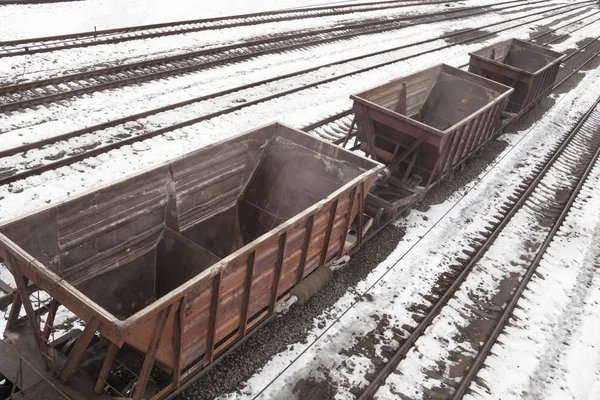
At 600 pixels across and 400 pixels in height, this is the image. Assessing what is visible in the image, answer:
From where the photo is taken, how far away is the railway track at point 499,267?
22.9 ft

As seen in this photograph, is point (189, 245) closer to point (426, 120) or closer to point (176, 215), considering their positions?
point (176, 215)

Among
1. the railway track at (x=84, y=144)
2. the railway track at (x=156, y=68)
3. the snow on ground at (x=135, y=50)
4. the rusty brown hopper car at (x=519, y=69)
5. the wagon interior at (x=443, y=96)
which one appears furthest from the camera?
the rusty brown hopper car at (x=519, y=69)

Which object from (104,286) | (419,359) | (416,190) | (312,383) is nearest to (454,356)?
(419,359)

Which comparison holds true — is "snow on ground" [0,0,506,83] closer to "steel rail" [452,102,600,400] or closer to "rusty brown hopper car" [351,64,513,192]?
"rusty brown hopper car" [351,64,513,192]

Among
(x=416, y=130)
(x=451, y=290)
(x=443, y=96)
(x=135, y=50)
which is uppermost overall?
(x=416, y=130)

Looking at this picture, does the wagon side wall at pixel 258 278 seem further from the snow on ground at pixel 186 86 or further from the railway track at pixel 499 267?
the snow on ground at pixel 186 86

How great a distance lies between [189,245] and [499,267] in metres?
5.90

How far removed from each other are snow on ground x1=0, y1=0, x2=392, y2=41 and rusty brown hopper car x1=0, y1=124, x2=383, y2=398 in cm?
1254

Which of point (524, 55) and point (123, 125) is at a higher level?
point (524, 55)

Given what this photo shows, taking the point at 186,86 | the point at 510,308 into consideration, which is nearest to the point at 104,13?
the point at 186,86

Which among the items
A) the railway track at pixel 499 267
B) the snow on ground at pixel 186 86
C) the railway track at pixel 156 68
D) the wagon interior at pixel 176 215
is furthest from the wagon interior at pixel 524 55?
the wagon interior at pixel 176 215

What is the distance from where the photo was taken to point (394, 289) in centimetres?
836

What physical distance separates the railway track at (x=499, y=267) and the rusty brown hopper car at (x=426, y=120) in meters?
1.80

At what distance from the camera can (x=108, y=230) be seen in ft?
20.5
